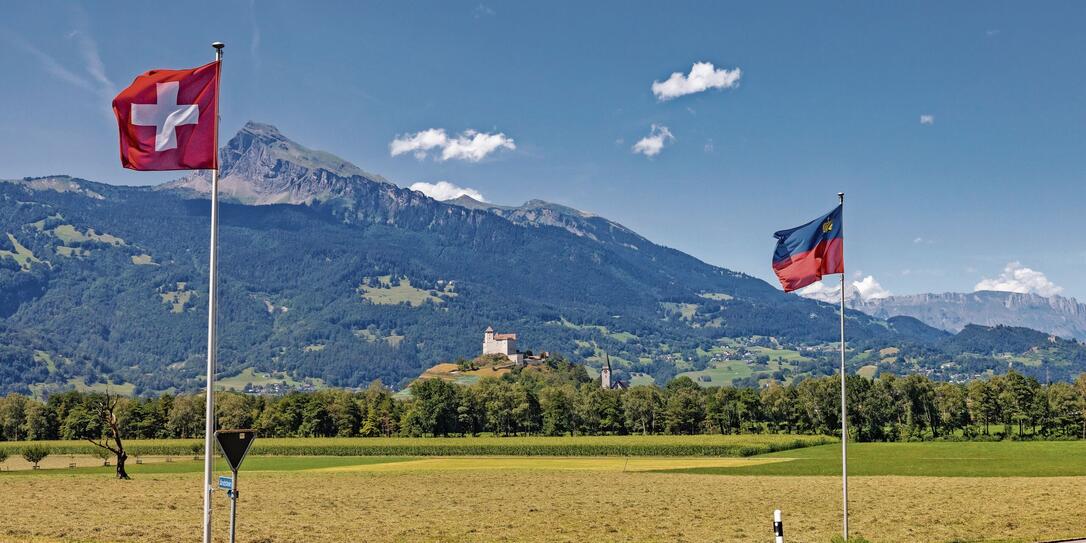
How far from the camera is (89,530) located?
1587 inches

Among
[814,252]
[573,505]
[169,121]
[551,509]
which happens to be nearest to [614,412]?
[573,505]

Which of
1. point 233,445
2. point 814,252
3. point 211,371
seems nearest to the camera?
point 211,371

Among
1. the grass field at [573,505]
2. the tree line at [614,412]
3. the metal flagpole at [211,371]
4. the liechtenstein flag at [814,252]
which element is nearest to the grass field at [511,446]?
the tree line at [614,412]

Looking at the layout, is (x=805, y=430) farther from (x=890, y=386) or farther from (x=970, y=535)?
(x=970, y=535)

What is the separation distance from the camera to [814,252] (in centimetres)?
3512

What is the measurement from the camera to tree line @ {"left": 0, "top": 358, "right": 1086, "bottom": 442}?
159500 mm

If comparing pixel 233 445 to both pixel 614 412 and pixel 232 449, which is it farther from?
pixel 614 412

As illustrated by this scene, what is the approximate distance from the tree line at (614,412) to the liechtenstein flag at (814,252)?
131 meters

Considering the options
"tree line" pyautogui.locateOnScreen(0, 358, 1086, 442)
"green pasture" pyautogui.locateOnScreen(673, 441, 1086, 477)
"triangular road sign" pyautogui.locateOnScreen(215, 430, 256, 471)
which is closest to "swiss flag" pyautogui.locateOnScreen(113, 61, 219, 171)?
"triangular road sign" pyautogui.locateOnScreen(215, 430, 256, 471)

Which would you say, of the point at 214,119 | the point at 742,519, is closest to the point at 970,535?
the point at 742,519

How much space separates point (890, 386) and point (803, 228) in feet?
480

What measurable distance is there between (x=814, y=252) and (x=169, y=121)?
23.0 metres

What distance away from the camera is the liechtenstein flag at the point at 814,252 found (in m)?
34.8

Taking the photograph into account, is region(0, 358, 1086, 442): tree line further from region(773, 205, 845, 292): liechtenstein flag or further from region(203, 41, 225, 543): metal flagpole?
region(203, 41, 225, 543): metal flagpole
